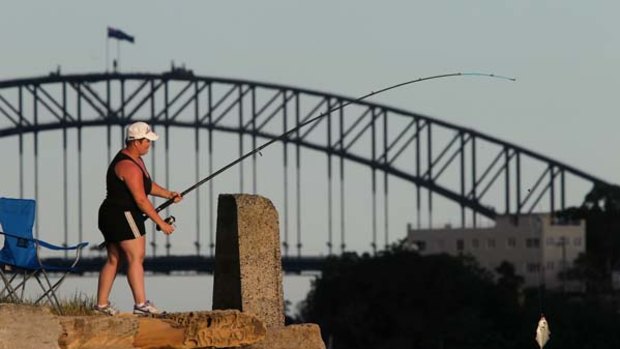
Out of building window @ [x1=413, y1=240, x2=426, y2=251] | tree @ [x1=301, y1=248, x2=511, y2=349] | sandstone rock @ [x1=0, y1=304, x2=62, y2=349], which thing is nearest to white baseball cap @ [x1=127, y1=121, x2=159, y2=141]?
sandstone rock @ [x1=0, y1=304, x2=62, y2=349]

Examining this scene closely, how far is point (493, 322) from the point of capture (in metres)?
98.4

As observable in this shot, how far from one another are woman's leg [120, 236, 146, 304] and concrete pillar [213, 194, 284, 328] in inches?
32.7

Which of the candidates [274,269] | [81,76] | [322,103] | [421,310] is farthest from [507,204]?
[274,269]

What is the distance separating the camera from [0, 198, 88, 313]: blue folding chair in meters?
11.3

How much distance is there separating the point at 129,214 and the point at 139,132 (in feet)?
1.55

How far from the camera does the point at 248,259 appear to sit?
12.3 m

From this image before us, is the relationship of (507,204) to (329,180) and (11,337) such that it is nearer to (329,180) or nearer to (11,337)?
(329,180)

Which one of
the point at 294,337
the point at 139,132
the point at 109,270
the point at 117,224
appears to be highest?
the point at 139,132

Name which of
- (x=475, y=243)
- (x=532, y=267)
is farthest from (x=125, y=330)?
(x=475, y=243)

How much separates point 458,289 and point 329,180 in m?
21.9

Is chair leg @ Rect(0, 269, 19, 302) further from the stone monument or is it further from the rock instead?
the stone monument

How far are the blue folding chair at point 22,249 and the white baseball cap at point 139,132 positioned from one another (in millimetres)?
695

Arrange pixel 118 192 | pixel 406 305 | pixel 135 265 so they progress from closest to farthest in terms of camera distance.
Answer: pixel 135 265, pixel 118 192, pixel 406 305

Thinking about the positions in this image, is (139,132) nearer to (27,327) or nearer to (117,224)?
(117,224)
